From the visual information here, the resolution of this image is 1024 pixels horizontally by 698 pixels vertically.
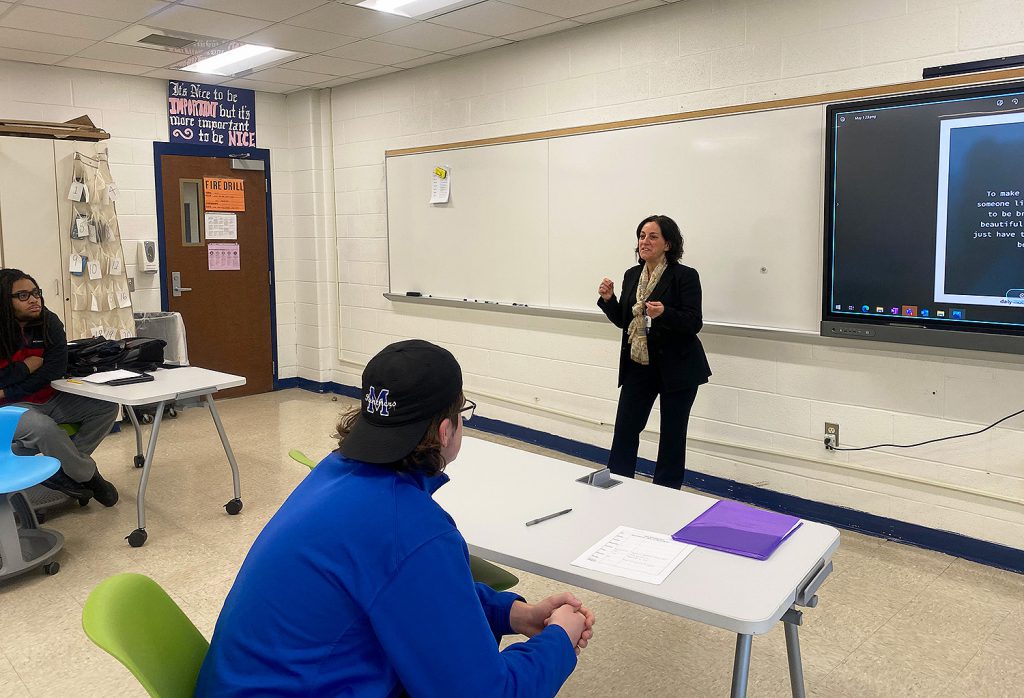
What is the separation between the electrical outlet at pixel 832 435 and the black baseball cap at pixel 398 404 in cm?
299

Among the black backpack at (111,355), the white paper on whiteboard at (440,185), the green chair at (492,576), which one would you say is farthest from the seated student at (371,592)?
the white paper on whiteboard at (440,185)

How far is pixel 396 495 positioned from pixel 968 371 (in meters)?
3.00

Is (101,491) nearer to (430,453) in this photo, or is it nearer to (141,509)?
(141,509)

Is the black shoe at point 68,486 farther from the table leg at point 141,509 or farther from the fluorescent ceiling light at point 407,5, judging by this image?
the fluorescent ceiling light at point 407,5

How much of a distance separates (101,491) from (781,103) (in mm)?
3960

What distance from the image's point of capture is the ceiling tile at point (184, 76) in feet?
19.2

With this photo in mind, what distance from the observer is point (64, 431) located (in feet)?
12.9

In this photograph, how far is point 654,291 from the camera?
379 centimetres

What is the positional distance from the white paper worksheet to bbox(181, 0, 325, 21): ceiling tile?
3.41m

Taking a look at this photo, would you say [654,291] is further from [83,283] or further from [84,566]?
[83,283]

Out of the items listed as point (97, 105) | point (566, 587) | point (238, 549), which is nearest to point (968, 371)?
point (566, 587)

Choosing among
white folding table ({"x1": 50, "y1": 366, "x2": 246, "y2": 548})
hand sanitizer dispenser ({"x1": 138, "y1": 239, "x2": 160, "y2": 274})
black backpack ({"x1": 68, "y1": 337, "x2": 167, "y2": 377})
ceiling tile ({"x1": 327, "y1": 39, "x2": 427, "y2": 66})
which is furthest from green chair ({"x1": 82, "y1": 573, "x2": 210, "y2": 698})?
hand sanitizer dispenser ({"x1": 138, "y1": 239, "x2": 160, "y2": 274})

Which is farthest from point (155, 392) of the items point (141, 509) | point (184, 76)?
point (184, 76)

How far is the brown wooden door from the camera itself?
20.7 ft
